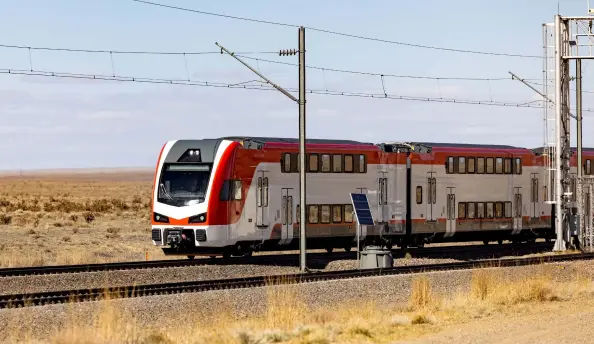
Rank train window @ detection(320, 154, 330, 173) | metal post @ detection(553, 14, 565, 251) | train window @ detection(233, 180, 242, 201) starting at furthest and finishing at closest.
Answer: metal post @ detection(553, 14, 565, 251)
train window @ detection(320, 154, 330, 173)
train window @ detection(233, 180, 242, 201)

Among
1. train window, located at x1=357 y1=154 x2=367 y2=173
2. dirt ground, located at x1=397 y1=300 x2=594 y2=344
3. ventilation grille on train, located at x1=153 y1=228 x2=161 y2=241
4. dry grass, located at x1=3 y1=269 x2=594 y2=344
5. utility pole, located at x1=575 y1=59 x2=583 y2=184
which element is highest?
utility pole, located at x1=575 y1=59 x2=583 y2=184

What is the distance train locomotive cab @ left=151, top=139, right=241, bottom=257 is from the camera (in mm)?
31312

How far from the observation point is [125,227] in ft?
204

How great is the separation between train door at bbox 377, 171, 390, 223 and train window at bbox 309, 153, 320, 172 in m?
3.20

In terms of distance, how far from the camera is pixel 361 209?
32.2m

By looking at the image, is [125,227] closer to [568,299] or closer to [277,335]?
[568,299]

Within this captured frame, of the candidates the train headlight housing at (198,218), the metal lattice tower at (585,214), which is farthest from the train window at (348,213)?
the metal lattice tower at (585,214)

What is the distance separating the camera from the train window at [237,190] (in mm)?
31916

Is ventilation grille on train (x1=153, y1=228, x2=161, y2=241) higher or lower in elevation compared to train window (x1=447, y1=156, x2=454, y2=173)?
lower

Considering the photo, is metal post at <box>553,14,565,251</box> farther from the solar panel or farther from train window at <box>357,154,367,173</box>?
the solar panel

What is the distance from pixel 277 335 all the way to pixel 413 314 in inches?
158

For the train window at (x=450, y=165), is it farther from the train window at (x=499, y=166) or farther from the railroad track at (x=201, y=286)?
the railroad track at (x=201, y=286)

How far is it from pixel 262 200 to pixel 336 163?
3591 millimetres

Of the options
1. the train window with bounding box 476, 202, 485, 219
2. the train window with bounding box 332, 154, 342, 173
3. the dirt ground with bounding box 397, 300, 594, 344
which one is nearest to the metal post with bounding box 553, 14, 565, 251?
the train window with bounding box 476, 202, 485, 219
